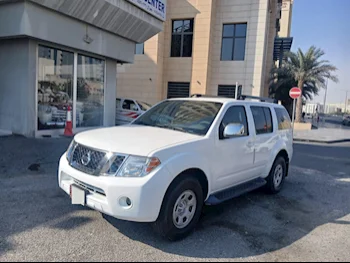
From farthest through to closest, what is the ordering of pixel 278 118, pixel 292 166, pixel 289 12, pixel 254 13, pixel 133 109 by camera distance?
pixel 289 12 < pixel 254 13 < pixel 133 109 < pixel 292 166 < pixel 278 118

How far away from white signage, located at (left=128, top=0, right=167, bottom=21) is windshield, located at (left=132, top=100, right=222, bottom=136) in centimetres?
686

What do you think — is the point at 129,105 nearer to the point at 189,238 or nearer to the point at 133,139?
the point at 133,139

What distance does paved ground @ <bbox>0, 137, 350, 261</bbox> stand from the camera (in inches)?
121

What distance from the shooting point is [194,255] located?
10.2ft

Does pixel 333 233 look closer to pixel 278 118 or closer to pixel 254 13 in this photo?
pixel 278 118

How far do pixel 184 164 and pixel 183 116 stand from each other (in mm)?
1190

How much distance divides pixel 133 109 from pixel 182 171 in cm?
1112

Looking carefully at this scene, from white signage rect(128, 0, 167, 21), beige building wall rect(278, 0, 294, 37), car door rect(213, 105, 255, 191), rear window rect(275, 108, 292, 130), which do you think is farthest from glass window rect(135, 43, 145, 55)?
beige building wall rect(278, 0, 294, 37)

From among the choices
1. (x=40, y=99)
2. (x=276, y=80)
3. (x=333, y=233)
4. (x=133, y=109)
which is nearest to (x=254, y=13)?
(x=276, y=80)

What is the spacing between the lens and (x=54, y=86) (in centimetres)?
913

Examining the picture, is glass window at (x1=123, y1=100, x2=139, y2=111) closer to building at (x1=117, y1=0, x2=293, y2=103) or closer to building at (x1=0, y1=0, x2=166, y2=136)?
building at (x1=0, y1=0, x2=166, y2=136)

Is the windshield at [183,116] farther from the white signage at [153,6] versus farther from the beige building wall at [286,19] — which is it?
the beige building wall at [286,19]

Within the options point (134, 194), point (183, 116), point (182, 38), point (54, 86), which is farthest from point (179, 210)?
→ point (182, 38)

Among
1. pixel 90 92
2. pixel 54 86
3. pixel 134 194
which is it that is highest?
pixel 54 86
